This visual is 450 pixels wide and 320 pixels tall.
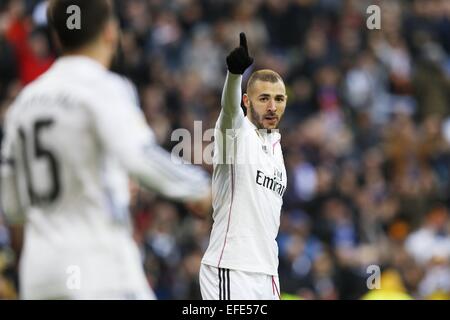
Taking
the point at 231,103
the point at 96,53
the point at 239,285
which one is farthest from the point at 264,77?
the point at 96,53

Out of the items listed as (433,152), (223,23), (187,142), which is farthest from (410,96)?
(187,142)

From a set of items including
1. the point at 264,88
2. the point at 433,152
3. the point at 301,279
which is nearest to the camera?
the point at 264,88

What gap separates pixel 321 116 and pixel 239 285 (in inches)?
417

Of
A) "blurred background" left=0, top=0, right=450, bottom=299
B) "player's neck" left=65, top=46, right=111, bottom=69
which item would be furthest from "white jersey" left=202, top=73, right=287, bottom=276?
"blurred background" left=0, top=0, right=450, bottom=299

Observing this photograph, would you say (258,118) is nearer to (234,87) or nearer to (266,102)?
(266,102)

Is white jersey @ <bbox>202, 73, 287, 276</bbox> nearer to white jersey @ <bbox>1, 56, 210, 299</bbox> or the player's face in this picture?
the player's face

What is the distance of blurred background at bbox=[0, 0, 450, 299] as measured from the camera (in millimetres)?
14415

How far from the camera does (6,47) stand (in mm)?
15961

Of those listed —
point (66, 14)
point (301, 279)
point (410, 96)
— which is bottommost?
point (301, 279)

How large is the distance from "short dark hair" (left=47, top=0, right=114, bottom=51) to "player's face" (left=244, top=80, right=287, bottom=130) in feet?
7.97

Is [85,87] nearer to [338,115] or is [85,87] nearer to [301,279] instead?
[301,279]

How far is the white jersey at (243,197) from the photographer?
736 centimetres

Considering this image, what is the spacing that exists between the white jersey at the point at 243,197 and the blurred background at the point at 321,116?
5.08 metres

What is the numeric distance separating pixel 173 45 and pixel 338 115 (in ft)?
9.05
